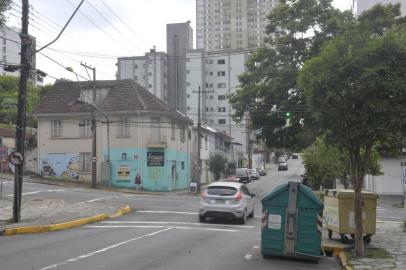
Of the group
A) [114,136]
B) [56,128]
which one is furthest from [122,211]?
[56,128]

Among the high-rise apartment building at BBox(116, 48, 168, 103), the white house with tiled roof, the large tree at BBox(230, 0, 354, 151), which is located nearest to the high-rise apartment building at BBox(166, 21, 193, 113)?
the high-rise apartment building at BBox(116, 48, 168, 103)

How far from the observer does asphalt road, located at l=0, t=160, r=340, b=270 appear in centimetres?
1137

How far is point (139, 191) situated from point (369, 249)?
34.8 meters

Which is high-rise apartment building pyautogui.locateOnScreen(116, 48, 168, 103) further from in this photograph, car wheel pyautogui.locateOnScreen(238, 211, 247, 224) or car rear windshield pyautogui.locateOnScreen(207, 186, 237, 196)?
car wheel pyautogui.locateOnScreen(238, 211, 247, 224)

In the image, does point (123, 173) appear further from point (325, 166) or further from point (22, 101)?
point (22, 101)

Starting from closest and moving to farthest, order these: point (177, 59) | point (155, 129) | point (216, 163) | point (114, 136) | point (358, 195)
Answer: point (358, 195)
point (155, 129)
point (114, 136)
point (216, 163)
point (177, 59)

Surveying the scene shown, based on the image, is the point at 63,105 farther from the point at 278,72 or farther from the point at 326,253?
the point at 326,253

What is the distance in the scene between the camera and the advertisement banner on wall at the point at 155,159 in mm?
49594

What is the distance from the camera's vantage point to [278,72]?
143 ft

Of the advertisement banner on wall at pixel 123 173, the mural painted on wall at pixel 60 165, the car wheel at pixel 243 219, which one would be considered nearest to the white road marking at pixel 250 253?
the car wheel at pixel 243 219

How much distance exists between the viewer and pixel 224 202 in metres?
21.6

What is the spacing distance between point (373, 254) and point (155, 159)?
37633 mm

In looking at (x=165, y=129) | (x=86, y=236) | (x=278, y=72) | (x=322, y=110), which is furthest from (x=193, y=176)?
(x=322, y=110)

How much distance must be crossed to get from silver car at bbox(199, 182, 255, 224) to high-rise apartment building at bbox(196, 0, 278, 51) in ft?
429
